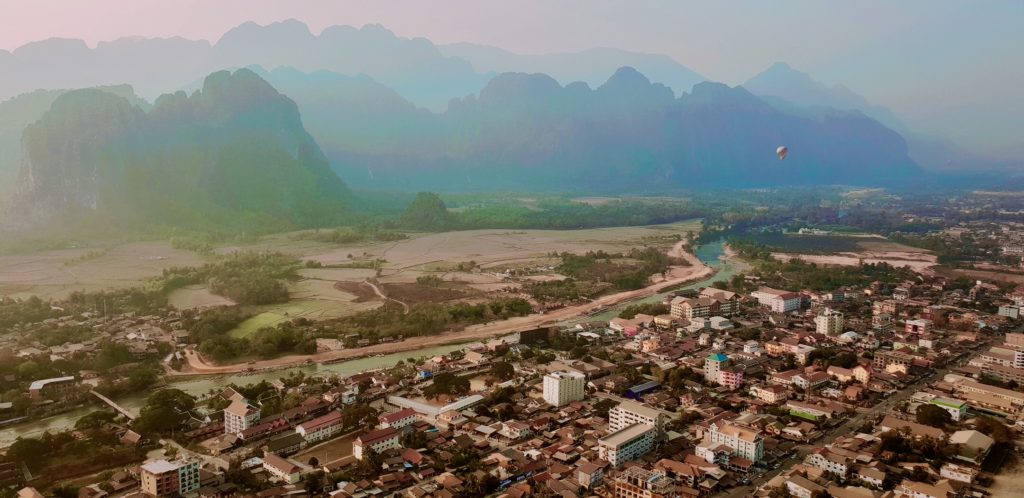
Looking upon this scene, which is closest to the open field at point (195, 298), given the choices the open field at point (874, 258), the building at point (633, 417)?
the building at point (633, 417)

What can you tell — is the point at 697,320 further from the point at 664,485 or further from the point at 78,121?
the point at 78,121

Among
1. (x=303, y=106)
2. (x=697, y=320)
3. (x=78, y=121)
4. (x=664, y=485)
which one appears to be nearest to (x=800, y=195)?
(x=303, y=106)

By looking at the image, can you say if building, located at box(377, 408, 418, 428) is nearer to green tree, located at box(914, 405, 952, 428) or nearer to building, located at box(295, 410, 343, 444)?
building, located at box(295, 410, 343, 444)

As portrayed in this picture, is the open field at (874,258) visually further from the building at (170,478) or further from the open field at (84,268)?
the building at (170,478)

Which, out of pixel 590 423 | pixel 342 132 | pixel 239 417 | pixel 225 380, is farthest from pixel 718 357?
pixel 342 132

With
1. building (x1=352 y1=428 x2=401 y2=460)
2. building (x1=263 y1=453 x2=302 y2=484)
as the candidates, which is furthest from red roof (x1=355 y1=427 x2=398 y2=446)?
building (x1=263 y1=453 x2=302 y2=484)
